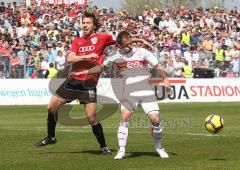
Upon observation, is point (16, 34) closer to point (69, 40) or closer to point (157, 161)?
point (69, 40)

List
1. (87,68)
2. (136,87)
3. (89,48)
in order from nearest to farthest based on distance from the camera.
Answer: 1. (136,87)
2. (89,48)
3. (87,68)

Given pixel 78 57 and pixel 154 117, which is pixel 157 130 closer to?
pixel 154 117

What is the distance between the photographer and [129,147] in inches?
595

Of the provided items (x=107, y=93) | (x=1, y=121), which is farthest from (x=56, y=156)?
(x=107, y=93)

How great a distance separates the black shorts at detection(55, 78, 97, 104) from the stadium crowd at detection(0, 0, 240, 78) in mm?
19168

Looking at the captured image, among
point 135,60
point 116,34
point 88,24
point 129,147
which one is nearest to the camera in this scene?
point 135,60

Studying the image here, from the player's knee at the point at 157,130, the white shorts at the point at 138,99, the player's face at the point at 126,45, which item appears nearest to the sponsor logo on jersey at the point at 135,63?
the player's face at the point at 126,45

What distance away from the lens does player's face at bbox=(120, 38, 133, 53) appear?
41.9 feet

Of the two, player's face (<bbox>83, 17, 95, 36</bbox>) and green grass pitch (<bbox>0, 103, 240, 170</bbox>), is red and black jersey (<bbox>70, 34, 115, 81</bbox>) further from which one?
green grass pitch (<bbox>0, 103, 240, 170</bbox>)

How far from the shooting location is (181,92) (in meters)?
37.2

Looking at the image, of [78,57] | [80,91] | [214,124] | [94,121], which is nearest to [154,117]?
[214,124]

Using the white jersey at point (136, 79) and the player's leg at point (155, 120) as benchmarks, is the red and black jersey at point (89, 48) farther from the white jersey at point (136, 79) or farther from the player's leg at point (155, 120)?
the player's leg at point (155, 120)

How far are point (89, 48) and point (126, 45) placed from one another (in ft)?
3.42

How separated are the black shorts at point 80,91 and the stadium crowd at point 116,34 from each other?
1917 cm
